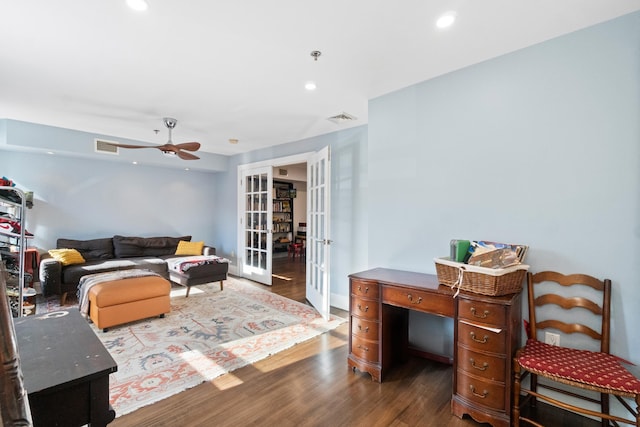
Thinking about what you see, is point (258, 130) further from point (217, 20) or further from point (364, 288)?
point (364, 288)

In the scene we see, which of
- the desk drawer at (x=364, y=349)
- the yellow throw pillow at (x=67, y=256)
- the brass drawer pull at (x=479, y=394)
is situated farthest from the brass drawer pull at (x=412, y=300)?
the yellow throw pillow at (x=67, y=256)

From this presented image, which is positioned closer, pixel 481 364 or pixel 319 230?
pixel 481 364

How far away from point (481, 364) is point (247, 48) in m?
2.60

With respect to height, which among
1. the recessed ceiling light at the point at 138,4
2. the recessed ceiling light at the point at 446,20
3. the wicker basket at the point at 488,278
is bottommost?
the wicker basket at the point at 488,278

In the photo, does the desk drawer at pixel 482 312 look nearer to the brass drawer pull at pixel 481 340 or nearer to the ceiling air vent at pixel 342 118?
the brass drawer pull at pixel 481 340

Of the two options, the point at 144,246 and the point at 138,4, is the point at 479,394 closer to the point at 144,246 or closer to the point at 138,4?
the point at 138,4

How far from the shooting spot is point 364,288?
7.52 ft

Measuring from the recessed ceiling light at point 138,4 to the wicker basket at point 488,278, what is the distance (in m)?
2.43

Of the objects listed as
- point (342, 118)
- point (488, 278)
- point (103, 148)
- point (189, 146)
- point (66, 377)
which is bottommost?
point (66, 377)

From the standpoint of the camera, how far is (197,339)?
289cm

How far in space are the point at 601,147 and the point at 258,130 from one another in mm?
3615

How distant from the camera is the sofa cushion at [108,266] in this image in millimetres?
3908

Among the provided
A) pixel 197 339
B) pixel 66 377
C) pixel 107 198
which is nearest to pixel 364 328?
pixel 197 339

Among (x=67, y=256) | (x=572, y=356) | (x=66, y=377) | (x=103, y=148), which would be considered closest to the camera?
(x=66, y=377)
